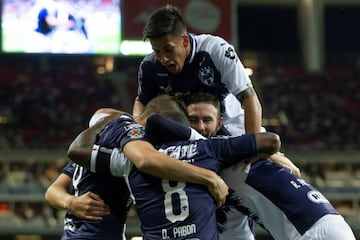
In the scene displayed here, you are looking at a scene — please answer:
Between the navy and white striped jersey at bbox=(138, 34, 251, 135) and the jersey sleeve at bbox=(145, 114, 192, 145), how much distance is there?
0.91m

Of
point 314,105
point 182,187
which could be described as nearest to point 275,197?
point 182,187

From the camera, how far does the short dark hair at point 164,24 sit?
12.4 ft

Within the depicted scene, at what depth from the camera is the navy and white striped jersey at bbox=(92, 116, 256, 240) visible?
3.17 meters

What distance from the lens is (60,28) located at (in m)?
18.9

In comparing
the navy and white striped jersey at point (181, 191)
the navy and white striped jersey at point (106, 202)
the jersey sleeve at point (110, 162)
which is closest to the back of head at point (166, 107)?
the navy and white striped jersey at point (181, 191)

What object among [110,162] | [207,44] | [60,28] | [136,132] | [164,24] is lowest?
[60,28]

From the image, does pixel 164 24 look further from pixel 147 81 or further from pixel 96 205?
pixel 96 205

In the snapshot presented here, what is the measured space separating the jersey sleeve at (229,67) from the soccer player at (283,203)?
72cm

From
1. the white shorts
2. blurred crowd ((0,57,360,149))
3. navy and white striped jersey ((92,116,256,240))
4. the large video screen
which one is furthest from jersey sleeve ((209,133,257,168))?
blurred crowd ((0,57,360,149))

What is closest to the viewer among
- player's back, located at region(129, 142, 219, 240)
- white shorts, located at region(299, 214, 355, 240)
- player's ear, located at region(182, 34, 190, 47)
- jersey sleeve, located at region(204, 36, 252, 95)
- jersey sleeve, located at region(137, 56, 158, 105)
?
player's back, located at region(129, 142, 219, 240)

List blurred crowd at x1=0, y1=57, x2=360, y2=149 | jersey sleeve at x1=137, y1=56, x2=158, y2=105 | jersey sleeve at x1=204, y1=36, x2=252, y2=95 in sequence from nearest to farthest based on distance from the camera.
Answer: jersey sleeve at x1=204, y1=36, x2=252, y2=95 → jersey sleeve at x1=137, y1=56, x2=158, y2=105 → blurred crowd at x1=0, y1=57, x2=360, y2=149

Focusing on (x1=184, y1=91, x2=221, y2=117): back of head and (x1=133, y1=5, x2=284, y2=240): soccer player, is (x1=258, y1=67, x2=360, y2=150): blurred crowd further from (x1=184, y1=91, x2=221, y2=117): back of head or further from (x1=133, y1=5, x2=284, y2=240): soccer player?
(x1=184, y1=91, x2=221, y2=117): back of head

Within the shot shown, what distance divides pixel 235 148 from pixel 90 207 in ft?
2.17

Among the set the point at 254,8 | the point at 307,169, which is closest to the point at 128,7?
the point at 307,169
